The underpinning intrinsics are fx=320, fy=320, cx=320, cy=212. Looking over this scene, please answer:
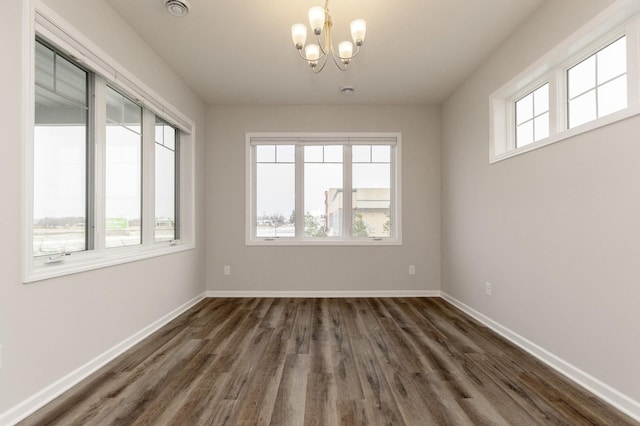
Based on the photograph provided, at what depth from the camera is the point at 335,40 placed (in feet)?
9.68

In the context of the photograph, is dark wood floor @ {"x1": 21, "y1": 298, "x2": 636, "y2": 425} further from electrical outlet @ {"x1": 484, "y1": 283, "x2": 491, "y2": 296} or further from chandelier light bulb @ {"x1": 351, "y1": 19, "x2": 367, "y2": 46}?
chandelier light bulb @ {"x1": 351, "y1": 19, "x2": 367, "y2": 46}

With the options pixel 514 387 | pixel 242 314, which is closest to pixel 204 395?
pixel 242 314

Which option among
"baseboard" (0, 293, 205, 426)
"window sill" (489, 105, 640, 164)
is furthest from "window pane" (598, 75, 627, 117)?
"baseboard" (0, 293, 205, 426)

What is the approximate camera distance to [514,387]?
203 centimetres

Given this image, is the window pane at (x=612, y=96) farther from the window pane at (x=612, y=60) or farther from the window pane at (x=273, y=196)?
the window pane at (x=273, y=196)

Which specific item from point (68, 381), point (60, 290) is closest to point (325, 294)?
point (68, 381)

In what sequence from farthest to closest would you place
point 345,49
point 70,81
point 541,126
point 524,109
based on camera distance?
point 524,109, point 541,126, point 345,49, point 70,81

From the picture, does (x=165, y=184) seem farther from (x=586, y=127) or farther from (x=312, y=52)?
(x=586, y=127)

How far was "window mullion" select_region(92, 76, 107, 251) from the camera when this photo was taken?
240 centimetres

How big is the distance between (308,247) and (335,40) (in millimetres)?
2596

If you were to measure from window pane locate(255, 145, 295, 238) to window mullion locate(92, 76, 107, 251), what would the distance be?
2238 millimetres

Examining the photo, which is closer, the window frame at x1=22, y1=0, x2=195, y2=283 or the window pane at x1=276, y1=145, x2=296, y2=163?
the window frame at x1=22, y1=0, x2=195, y2=283

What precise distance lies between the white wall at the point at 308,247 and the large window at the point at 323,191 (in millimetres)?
199

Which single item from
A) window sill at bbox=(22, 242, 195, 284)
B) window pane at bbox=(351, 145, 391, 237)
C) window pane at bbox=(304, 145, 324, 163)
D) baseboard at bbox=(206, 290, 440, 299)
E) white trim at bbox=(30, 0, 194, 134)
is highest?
white trim at bbox=(30, 0, 194, 134)
